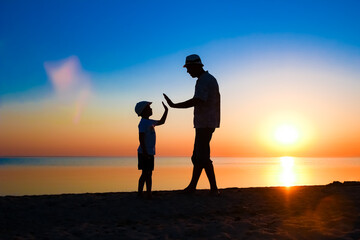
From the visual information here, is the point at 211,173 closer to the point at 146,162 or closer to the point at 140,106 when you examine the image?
the point at 146,162

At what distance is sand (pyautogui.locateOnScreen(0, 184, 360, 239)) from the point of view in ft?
17.4

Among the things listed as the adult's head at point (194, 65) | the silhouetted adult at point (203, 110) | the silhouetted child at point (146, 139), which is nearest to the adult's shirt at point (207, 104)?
the silhouetted adult at point (203, 110)

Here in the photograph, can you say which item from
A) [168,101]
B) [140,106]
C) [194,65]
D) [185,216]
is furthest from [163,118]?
[185,216]

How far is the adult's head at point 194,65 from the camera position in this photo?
7945 millimetres

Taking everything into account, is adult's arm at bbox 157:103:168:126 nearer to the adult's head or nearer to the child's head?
the child's head

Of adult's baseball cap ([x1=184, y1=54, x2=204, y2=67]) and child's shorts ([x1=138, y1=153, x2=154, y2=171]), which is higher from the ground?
adult's baseball cap ([x1=184, y1=54, x2=204, y2=67])

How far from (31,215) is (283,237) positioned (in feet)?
14.2

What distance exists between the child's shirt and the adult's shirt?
3.19ft

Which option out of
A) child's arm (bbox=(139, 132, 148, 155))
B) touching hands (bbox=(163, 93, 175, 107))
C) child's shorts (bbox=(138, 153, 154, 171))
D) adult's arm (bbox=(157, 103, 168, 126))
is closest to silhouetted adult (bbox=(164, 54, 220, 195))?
touching hands (bbox=(163, 93, 175, 107))

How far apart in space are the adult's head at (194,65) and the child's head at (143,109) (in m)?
1.17

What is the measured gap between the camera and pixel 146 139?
7.65m

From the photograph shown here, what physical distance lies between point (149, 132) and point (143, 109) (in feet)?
1.64

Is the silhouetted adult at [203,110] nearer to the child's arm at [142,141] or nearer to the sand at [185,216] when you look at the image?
the sand at [185,216]

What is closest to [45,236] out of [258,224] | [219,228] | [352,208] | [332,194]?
[219,228]
